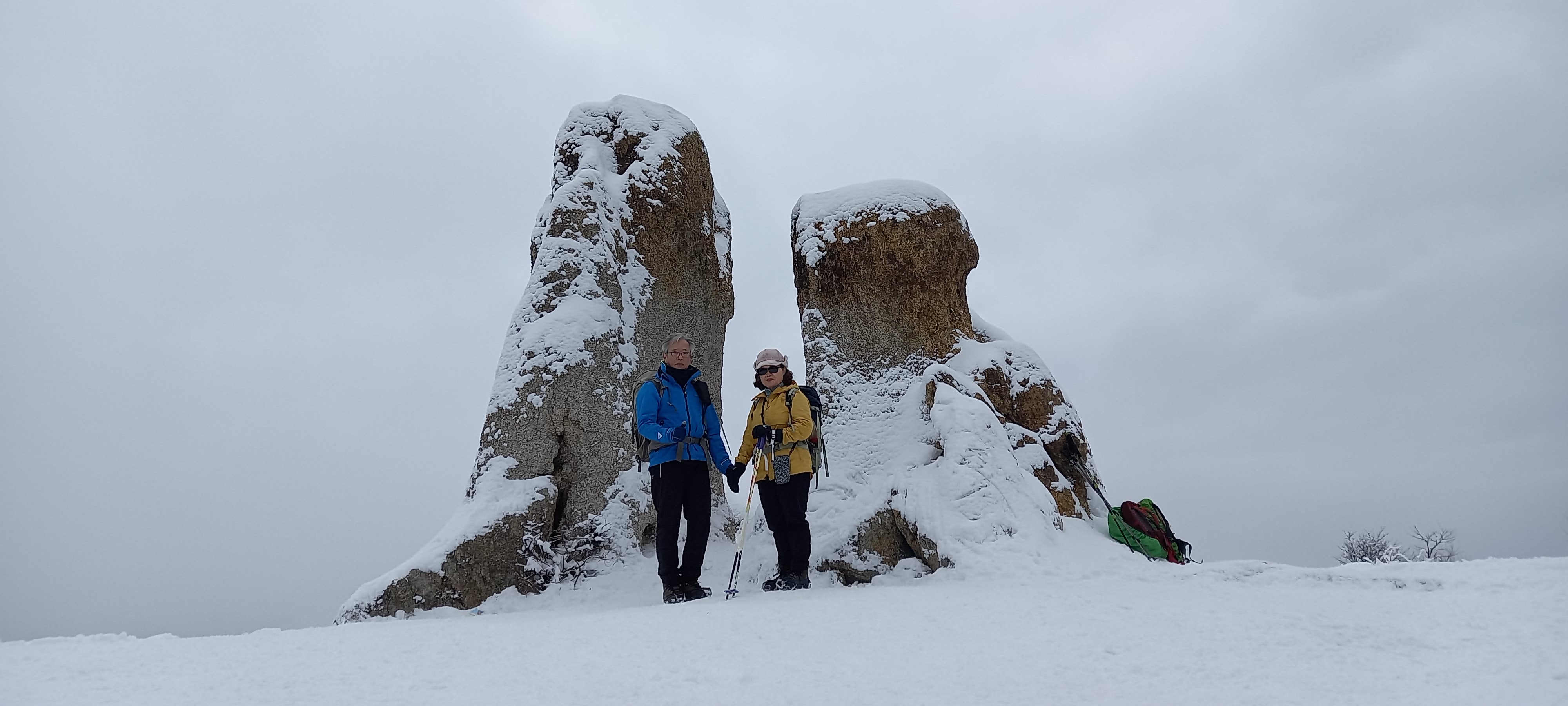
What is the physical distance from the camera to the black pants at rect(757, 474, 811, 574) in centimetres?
565

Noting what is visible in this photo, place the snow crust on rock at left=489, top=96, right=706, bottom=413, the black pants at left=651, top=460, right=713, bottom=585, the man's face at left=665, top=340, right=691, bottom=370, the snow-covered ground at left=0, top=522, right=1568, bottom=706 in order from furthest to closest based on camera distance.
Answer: the snow crust on rock at left=489, top=96, right=706, bottom=413 < the man's face at left=665, top=340, right=691, bottom=370 < the black pants at left=651, top=460, right=713, bottom=585 < the snow-covered ground at left=0, top=522, right=1568, bottom=706

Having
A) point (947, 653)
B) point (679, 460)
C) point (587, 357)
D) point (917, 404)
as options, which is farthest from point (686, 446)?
point (947, 653)

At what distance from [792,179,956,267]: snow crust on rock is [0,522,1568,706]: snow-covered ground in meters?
4.54

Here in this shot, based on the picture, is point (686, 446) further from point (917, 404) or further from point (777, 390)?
point (917, 404)

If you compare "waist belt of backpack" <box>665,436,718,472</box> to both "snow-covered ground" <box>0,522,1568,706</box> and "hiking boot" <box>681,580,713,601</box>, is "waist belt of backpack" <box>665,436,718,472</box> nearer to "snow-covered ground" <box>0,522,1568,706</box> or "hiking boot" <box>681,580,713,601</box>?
A: "hiking boot" <box>681,580,713,601</box>

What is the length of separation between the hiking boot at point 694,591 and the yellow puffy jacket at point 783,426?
841 millimetres

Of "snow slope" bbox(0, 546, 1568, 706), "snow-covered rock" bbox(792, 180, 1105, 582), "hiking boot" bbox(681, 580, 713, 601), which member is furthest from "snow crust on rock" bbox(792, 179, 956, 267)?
"snow slope" bbox(0, 546, 1568, 706)

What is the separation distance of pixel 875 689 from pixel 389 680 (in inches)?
70.4

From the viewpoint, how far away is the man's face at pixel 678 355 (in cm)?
579

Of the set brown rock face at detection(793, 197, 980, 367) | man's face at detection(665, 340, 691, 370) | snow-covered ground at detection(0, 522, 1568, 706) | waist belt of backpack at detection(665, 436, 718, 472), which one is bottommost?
snow-covered ground at detection(0, 522, 1568, 706)

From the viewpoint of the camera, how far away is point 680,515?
5.40 m

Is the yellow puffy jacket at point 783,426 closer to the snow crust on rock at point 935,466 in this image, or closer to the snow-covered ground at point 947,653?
the snow crust on rock at point 935,466

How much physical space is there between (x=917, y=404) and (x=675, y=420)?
2.58 m

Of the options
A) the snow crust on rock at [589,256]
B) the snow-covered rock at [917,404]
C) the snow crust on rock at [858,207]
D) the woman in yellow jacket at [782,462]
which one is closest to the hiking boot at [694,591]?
the woman in yellow jacket at [782,462]
